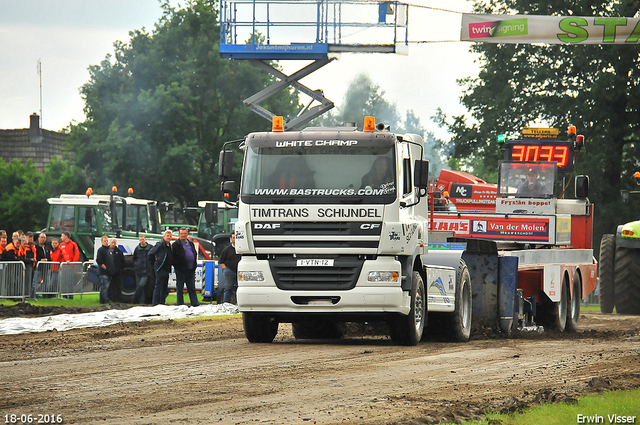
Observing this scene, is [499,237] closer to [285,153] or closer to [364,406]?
[285,153]

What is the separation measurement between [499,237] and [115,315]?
7.66 m

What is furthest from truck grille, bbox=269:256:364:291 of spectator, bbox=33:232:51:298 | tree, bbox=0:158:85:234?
tree, bbox=0:158:85:234

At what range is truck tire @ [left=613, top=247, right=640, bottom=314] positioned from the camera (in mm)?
22609

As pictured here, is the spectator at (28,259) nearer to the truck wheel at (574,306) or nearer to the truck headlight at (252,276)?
the truck headlight at (252,276)

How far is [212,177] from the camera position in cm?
5062

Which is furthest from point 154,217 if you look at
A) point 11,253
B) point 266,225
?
point 266,225

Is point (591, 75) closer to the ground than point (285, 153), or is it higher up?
higher up

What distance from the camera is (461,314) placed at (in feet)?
47.7

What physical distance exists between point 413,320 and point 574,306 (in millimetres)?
6553

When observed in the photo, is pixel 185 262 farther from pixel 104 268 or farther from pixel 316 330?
pixel 316 330

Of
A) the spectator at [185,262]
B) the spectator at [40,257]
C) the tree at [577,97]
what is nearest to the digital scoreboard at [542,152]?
the spectator at [185,262]

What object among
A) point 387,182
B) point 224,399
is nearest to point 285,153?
point 387,182

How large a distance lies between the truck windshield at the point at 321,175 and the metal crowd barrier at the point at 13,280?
11679mm

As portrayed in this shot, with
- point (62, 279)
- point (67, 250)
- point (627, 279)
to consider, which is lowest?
point (62, 279)
